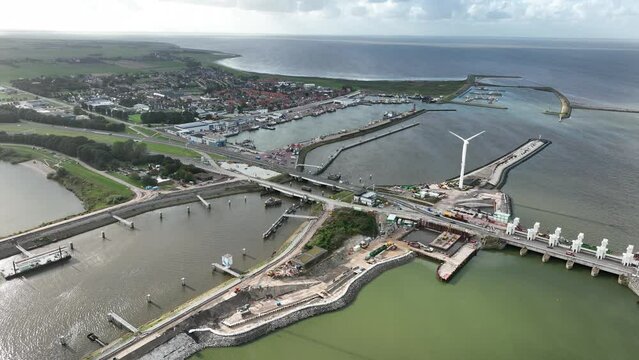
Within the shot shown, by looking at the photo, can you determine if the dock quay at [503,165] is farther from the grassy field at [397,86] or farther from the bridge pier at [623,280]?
the grassy field at [397,86]

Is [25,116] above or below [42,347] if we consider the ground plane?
above

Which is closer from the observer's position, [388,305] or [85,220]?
[388,305]

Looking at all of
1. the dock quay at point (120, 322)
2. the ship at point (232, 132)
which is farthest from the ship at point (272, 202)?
the ship at point (232, 132)

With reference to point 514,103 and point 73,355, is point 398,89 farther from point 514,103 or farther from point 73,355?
point 73,355

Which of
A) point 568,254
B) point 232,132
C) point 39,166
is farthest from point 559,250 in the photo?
point 39,166

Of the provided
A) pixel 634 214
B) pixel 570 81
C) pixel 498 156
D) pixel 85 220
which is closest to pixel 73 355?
pixel 85 220

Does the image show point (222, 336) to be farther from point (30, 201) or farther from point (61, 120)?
point (61, 120)
